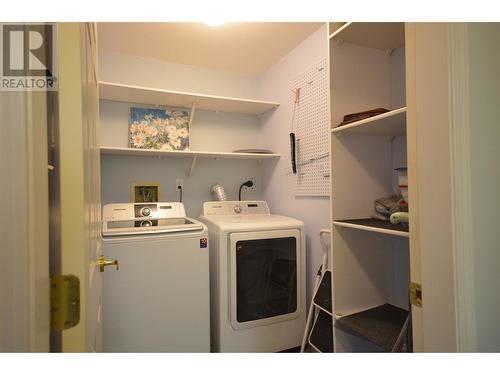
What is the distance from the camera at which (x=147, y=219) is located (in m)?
2.02

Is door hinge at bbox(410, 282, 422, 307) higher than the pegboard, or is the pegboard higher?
the pegboard

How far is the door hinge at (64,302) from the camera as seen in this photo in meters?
0.55

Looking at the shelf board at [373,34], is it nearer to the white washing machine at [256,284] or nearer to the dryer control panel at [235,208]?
the white washing machine at [256,284]

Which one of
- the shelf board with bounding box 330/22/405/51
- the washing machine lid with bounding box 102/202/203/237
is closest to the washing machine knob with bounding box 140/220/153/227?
the washing machine lid with bounding box 102/202/203/237

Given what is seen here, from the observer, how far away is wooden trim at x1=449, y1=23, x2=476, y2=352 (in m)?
0.68

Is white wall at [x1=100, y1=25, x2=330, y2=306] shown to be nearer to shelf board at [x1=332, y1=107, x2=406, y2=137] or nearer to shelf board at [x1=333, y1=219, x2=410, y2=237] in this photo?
shelf board at [x1=333, y1=219, x2=410, y2=237]

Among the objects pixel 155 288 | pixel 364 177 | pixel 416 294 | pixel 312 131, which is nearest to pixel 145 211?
pixel 155 288

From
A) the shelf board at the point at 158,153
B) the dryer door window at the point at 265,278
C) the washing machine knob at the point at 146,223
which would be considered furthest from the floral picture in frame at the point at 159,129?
the dryer door window at the point at 265,278

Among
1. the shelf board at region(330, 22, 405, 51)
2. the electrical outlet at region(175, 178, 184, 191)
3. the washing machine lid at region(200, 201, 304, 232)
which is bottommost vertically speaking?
the washing machine lid at region(200, 201, 304, 232)

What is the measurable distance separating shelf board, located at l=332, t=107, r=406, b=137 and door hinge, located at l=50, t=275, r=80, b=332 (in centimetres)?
123

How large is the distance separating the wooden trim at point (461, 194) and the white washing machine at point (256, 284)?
1397 millimetres

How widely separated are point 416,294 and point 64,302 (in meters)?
0.92

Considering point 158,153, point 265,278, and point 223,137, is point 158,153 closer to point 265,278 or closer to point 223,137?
point 223,137
